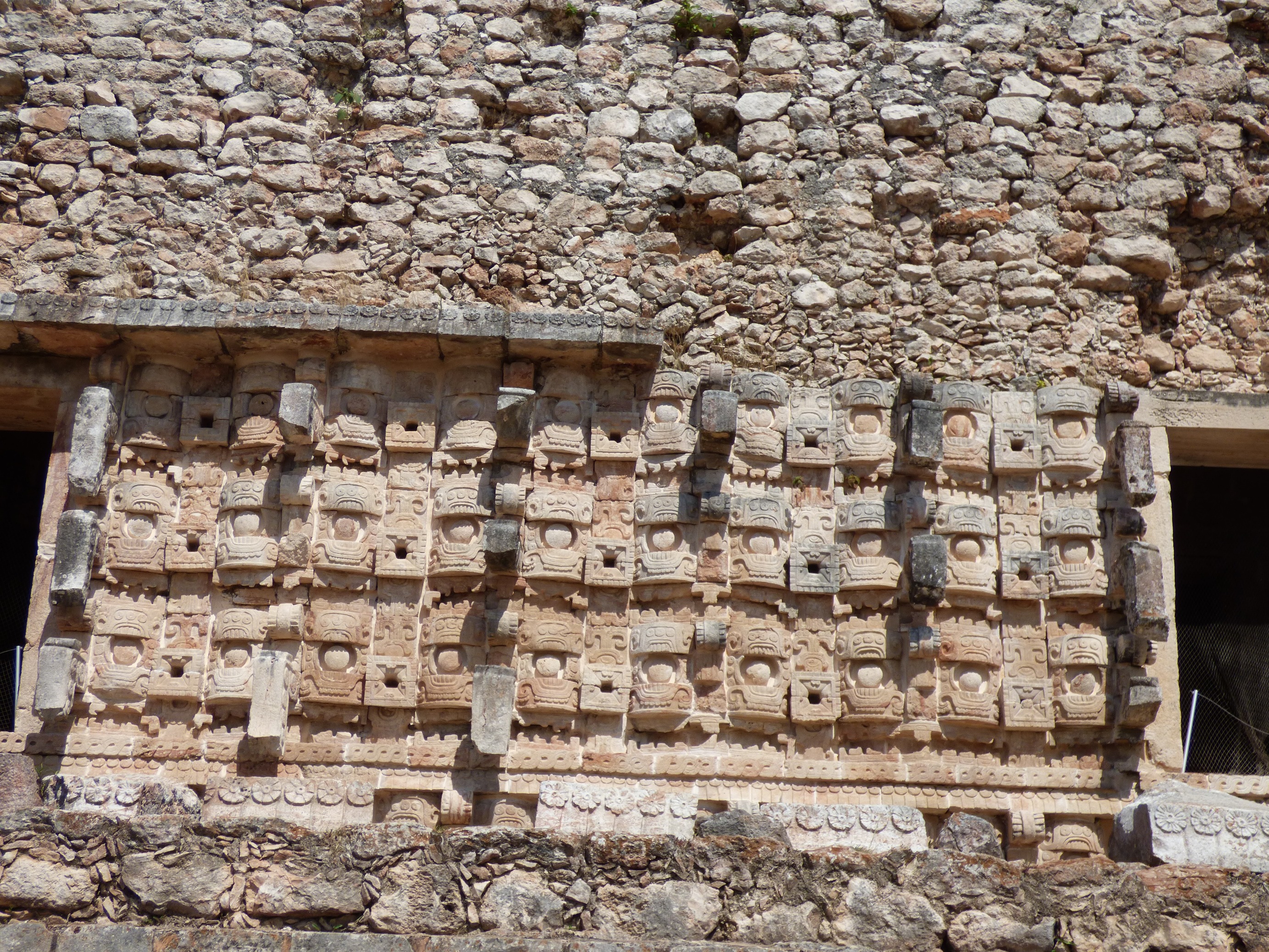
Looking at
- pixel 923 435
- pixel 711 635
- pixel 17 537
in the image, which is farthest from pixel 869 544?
pixel 17 537

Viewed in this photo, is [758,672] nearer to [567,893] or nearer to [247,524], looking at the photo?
[567,893]

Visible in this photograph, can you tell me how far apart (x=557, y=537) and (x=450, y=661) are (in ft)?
2.87

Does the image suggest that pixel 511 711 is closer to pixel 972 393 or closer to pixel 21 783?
pixel 21 783

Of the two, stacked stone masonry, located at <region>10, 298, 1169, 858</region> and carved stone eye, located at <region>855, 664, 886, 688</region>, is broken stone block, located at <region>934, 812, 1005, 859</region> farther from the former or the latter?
carved stone eye, located at <region>855, 664, 886, 688</region>

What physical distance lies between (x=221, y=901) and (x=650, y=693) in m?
2.55

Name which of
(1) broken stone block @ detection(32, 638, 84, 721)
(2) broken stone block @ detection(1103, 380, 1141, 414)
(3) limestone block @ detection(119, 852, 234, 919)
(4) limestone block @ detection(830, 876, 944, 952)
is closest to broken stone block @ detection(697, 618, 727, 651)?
(4) limestone block @ detection(830, 876, 944, 952)

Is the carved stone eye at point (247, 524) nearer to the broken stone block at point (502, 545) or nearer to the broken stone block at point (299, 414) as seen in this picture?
the broken stone block at point (299, 414)

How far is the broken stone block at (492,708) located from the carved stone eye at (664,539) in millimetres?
1048

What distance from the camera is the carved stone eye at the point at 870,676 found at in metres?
6.64

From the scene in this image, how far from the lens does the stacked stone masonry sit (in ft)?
21.3

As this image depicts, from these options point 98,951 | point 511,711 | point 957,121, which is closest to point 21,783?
point 98,951

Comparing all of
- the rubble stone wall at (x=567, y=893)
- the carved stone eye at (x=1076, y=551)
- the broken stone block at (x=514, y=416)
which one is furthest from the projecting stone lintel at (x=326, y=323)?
the rubble stone wall at (x=567, y=893)

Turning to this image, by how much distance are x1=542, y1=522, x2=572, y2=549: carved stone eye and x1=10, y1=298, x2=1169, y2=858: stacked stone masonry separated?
0.01 m

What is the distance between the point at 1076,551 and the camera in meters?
6.88
